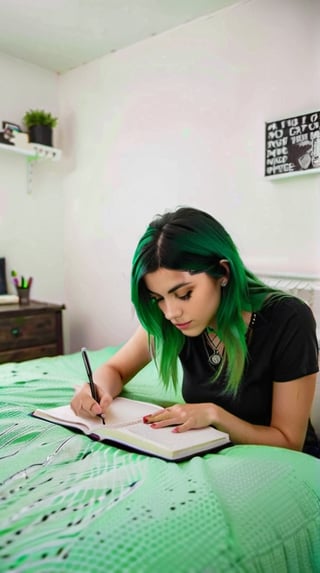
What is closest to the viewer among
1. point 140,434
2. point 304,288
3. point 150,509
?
point 150,509

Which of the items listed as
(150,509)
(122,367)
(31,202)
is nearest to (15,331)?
(31,202)

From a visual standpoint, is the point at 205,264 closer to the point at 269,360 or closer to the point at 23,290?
the point at 269,360

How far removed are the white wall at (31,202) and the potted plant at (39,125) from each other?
0.09m

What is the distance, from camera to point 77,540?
0.61 metres

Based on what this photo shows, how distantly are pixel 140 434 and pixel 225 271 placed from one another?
1.25 ft

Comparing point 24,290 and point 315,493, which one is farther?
point 24,290

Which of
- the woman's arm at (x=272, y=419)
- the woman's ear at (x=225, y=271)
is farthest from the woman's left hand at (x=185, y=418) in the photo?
the woman's ear at (x=225, y=271)

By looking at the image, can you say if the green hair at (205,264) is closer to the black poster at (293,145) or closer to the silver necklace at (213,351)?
the silver necklace at (213,351)

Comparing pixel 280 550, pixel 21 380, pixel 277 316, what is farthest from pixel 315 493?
pixel 21 380

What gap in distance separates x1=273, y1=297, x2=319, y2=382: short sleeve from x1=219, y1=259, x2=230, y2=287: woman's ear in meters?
0.13

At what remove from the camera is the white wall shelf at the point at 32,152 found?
2438mm

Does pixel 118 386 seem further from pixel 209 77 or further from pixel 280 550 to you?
pixel 209 77

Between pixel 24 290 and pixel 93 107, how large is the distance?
1.03 metres

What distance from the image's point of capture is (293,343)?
3.44 feet
